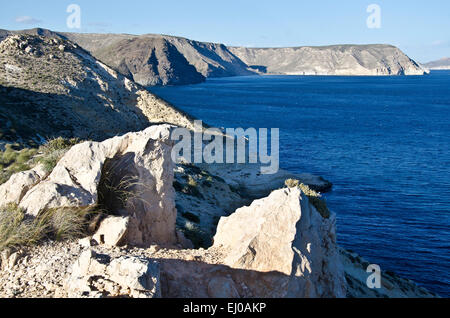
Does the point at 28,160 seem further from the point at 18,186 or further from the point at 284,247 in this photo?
the point at 284,247

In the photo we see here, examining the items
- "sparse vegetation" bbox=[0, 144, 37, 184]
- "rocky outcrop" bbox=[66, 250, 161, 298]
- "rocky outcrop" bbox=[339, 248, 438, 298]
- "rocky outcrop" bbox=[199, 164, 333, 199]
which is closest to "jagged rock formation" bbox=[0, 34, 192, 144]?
"rocky outcrop" bbox=[199, 164, 333, 199]

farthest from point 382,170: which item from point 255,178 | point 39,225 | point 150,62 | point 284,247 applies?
point 150,62

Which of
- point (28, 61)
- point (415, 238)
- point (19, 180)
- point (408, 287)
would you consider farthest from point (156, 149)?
point (28, 61)

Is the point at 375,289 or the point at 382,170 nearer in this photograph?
the point at 375,289

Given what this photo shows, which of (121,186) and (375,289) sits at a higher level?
(121,186)

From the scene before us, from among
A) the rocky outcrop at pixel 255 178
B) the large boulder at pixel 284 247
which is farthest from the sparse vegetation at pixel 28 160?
the rocky outcrop at pixel 255 178
